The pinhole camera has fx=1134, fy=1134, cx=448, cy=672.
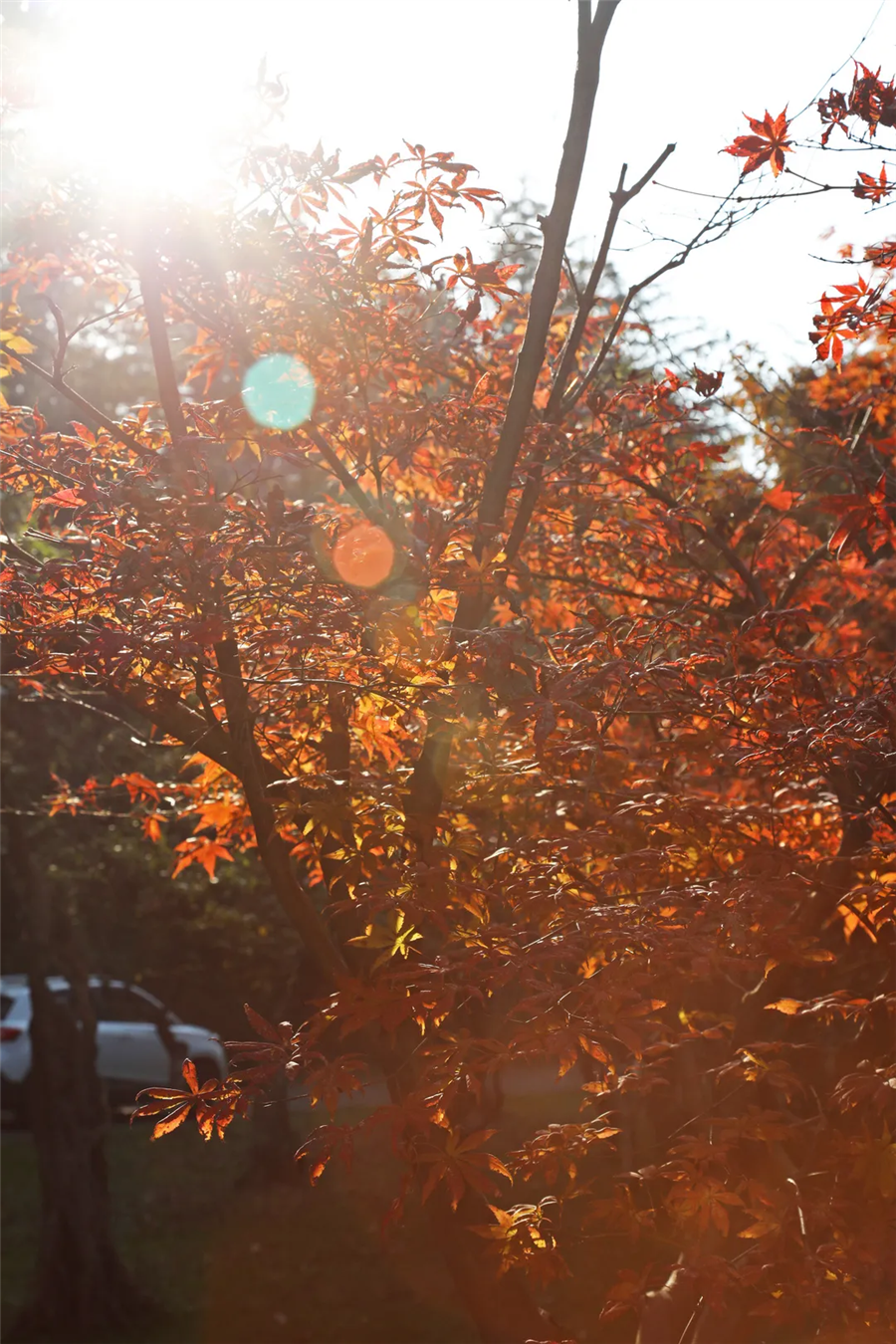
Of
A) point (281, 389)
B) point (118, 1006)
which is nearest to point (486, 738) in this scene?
point (281, 389)

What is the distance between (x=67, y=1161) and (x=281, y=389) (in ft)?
25.7

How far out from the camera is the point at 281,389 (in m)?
5.22

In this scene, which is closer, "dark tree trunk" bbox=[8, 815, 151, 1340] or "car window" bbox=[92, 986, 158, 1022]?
"dark tree trunk" bbox=[8, 815, 151, 1340]

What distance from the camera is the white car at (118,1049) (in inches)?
603

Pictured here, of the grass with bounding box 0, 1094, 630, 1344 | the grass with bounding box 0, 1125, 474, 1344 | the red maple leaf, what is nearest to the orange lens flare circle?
the red maple leaf

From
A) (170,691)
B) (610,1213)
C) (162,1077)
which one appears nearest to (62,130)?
(170,691)

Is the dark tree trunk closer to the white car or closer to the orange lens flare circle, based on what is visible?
A: the white car

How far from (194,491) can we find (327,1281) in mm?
8473

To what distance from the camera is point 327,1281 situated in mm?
9922

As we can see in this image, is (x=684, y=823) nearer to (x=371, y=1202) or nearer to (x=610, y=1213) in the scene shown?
(x=610, y=1213)

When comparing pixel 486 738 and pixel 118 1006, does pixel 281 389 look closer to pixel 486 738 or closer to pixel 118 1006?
pixel 486 738

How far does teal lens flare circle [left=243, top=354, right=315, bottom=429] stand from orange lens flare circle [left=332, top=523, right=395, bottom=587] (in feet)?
2.98

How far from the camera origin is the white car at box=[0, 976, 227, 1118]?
15.3m

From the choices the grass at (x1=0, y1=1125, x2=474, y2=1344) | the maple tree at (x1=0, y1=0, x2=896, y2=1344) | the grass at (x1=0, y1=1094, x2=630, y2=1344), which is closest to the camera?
the maple tree at (x1=0, y1=0, x2=896, y2=1344)
